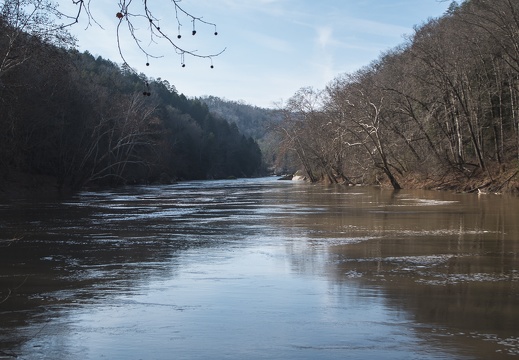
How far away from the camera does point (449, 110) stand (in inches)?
1828

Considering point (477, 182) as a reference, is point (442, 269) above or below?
below

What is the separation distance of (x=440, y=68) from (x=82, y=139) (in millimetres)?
32368

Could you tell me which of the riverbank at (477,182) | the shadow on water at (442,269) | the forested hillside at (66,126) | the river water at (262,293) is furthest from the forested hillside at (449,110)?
the river water at (262,293)

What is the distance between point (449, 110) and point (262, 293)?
39952mm

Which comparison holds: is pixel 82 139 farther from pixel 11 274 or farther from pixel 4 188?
pixel 11 274

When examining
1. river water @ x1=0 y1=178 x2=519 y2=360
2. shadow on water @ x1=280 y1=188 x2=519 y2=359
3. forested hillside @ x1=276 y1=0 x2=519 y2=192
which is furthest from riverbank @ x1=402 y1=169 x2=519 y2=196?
river water @ x1=0 y1=178 x2=519 y2=360

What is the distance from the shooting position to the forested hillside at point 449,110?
4056 cm

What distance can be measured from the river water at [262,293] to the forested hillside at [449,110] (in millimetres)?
22604

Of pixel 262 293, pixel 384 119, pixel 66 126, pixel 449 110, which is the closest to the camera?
pixel 262 293

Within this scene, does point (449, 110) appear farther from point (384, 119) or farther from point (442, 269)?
point (442, 269)

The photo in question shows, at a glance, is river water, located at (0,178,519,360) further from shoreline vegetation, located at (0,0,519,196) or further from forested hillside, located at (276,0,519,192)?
forested hillside, located at (276,0,519,192)

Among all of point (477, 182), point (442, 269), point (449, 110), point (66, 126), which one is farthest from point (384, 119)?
point (442, 269)

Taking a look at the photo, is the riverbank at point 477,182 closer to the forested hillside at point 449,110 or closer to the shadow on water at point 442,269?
the forested hillside at point 449,110

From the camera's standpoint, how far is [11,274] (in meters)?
11.0
